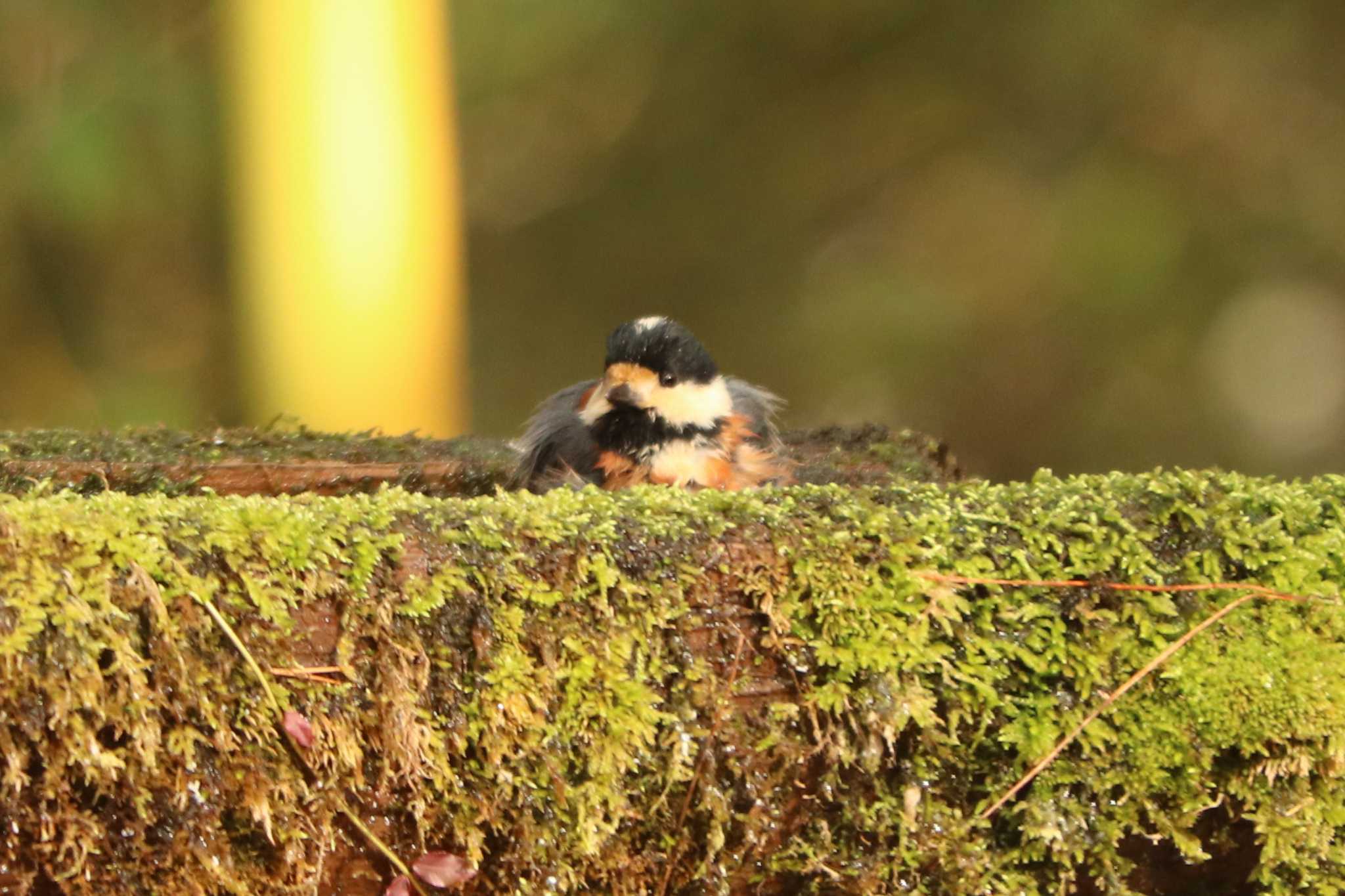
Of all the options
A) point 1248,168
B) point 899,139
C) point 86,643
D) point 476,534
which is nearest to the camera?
point 86,643

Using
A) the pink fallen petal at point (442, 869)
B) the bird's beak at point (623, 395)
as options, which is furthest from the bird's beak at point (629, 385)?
the pink fallen petal at point (442, 869)

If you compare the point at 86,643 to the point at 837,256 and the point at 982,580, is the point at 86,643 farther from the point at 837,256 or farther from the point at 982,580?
the point at 837,256

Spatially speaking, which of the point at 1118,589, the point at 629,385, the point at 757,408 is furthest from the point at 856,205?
the point at 1118,589

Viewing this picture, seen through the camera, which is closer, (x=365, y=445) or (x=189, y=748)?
(x=189, y=748)

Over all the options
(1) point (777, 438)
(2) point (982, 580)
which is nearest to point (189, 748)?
(2) point (982, 580)

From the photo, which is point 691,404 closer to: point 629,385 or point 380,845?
point 629,385

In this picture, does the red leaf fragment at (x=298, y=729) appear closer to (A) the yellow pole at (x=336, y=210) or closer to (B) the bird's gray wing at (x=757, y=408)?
(B) the bird's gray wing at (x=757, y=408)
